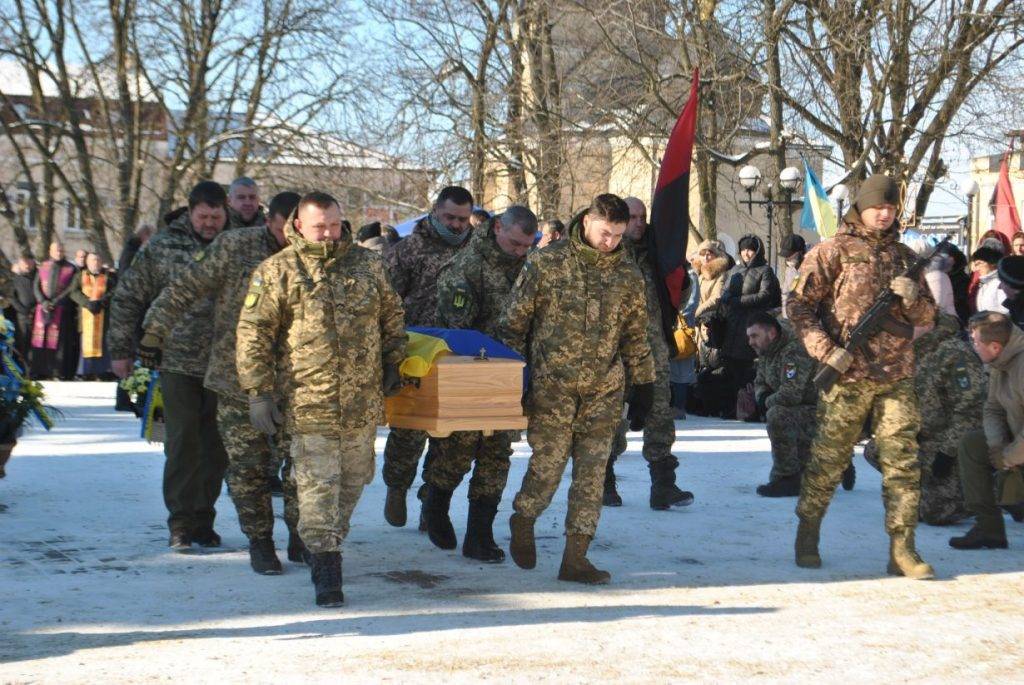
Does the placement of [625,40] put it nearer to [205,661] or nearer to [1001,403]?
[1001,403]

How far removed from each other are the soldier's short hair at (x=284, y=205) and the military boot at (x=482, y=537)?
1873mm

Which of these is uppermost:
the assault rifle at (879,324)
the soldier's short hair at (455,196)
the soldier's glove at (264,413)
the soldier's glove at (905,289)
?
the soldier's short hair at (455,196)

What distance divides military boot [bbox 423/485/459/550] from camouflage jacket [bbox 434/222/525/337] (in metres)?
0.94

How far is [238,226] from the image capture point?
8.65 meters

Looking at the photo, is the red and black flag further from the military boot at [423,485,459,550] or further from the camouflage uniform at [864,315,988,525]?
the military boot at [423,485,459,550]

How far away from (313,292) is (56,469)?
17.7 feet

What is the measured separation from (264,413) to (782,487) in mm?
4800

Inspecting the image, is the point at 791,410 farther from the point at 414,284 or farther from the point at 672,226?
the point at 414,284

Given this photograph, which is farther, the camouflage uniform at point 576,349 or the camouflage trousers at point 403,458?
the camouflage trousers at point 403,458

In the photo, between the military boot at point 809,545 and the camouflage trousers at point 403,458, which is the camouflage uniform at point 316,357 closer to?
the camouflage trousers at point 403,458

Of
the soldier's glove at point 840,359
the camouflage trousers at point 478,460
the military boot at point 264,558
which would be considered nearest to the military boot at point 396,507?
the camouflage trousers at point 478,460

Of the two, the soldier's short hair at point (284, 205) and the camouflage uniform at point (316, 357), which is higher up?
the soldier's short hair at point (284, 205)

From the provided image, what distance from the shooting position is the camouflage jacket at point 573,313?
7.33m

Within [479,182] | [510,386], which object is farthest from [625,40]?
[510,386]
